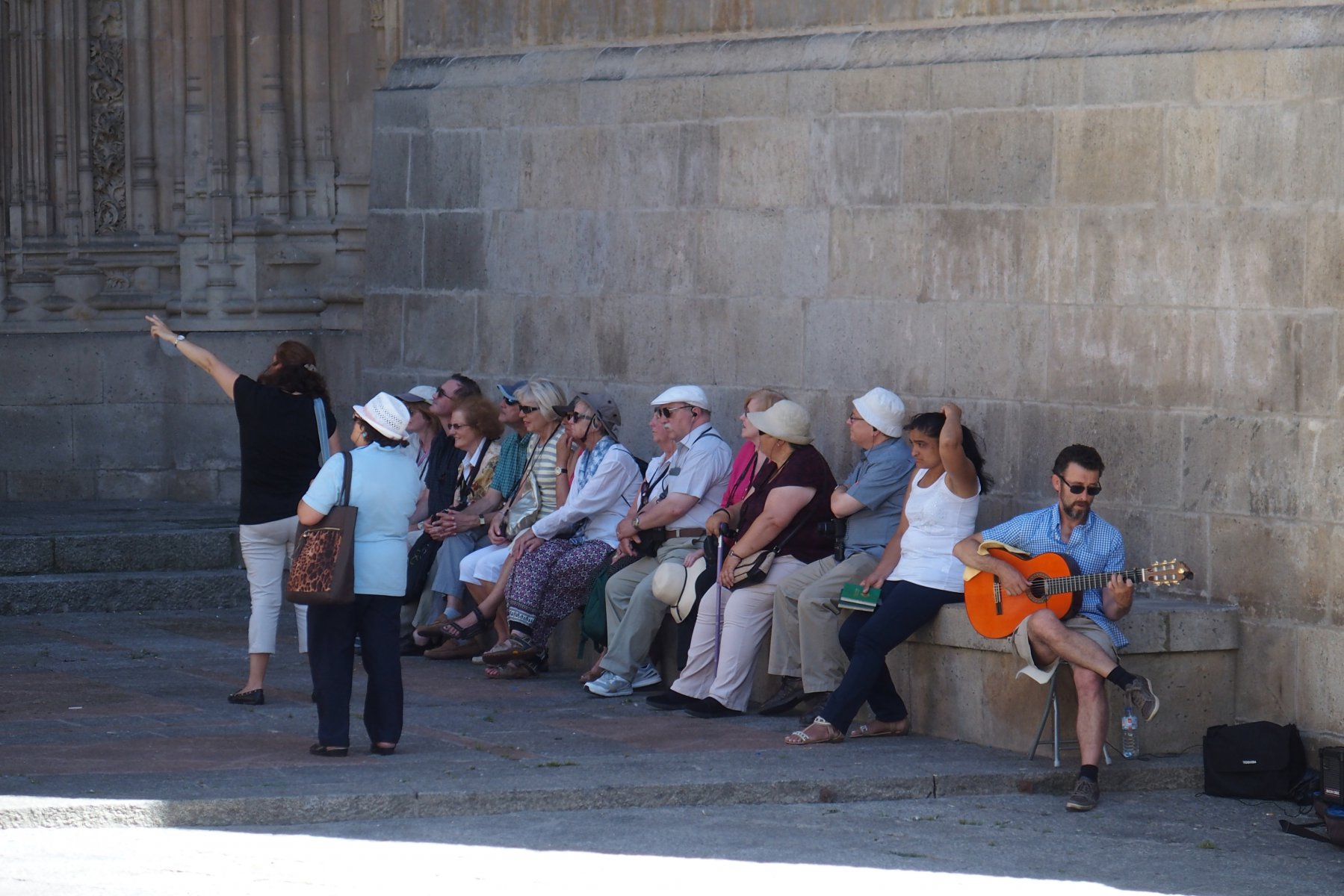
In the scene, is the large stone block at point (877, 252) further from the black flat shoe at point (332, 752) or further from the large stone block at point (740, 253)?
the black flat shoe at point (332, 752)

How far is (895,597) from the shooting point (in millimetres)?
8891

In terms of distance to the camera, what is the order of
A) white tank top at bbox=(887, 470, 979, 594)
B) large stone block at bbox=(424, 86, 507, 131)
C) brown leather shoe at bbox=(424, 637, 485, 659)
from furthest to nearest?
large stone block at bbox=(424, 86, 507, 131) → brown leather shoe at bbox=(424, 637, 485, 659) → white tank top at bbox=(887, 470, 979, 594)

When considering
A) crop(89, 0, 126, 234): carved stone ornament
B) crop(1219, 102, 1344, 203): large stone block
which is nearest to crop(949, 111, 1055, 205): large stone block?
crop(1219, 102, 1344, 203): large stone block

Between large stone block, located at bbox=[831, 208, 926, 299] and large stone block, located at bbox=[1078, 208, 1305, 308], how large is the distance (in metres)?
1.02

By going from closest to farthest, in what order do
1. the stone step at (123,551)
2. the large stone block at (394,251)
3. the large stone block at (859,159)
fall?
the large stone block at (859,159)
the stone step at (123,551)
the large stone block at (394,251)

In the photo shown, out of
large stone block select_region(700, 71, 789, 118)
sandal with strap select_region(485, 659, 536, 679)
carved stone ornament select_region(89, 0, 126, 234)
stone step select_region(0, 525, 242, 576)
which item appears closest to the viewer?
sandal with strap select_region(485, 659, 536, 679)

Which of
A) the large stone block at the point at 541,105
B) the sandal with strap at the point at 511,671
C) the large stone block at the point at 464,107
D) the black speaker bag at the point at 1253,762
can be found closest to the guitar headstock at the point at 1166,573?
the black speaker bag at the point at 1253,762

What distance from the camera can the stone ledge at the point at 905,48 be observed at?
29.1ft

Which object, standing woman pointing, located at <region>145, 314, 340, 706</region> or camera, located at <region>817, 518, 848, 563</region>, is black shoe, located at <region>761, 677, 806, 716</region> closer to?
camera, located at <region>817, 518, 848, 563</region>

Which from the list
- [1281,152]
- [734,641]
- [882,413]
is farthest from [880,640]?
[1281,152]

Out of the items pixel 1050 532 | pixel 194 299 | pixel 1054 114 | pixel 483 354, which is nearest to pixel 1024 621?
pixel 1050 532

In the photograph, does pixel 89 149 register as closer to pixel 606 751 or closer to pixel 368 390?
pixel 368 390

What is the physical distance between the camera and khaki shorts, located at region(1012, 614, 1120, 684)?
8219 millimetres

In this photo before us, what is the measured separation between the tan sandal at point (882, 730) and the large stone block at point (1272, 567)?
1.41 meters
